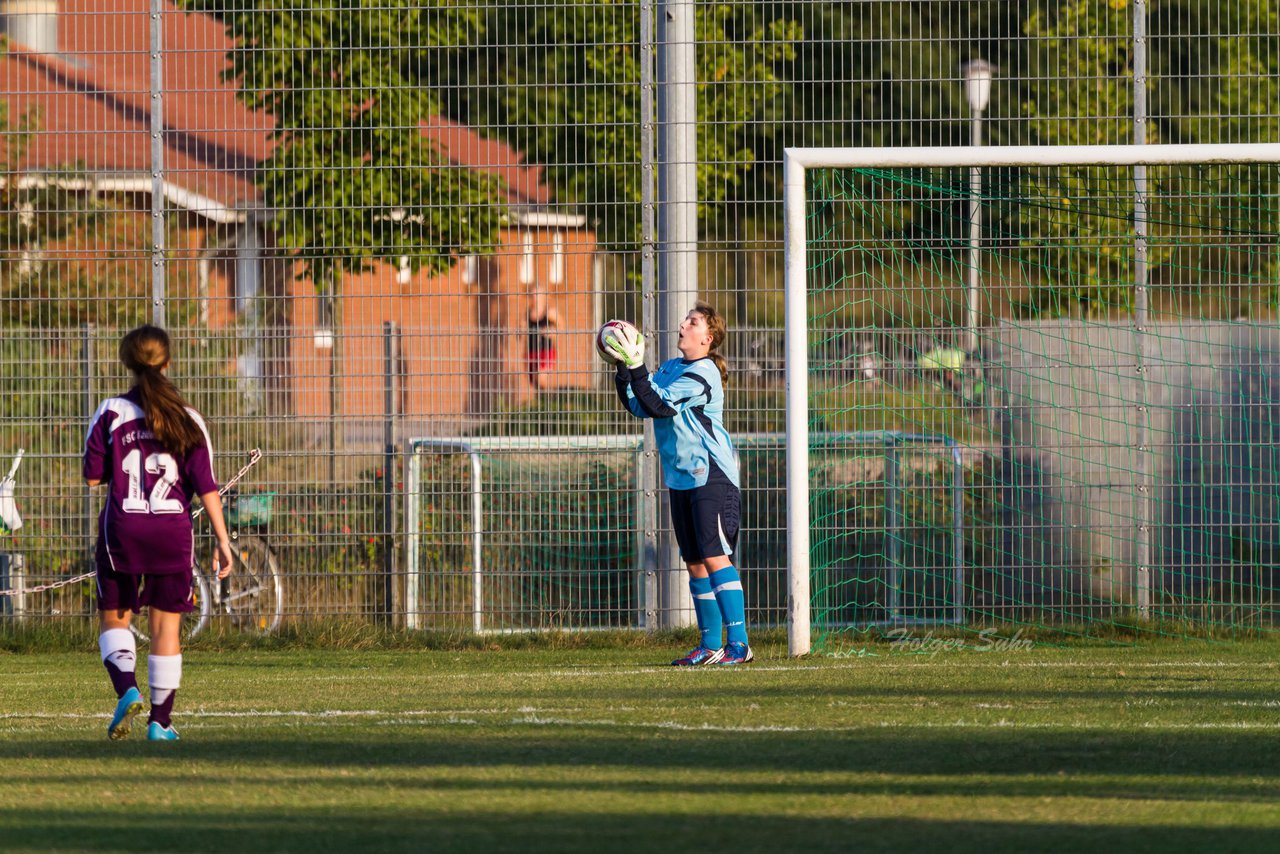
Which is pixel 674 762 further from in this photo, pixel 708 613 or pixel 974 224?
pixel 974 224

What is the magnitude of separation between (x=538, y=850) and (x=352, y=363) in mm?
6672

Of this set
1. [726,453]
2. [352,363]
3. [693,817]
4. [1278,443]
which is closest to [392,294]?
[352,363]

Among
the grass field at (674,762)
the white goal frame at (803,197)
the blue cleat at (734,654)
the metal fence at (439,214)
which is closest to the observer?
the grass field at (674,762)

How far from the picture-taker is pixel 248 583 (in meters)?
11.0

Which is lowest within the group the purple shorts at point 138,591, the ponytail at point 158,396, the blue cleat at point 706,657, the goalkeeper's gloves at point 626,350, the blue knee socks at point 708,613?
the blue cleat at point 706,657

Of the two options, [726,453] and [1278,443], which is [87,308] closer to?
[726,453]

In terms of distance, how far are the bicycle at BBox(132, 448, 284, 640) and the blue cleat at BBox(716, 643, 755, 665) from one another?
329 cm

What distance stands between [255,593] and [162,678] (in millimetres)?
4505

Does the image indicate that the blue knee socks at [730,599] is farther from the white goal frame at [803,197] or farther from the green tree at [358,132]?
the green tree at [358,132]

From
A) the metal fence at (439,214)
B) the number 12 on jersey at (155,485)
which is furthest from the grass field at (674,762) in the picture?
the metal fence at (439,214)

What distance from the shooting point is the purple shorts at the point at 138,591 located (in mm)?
6484

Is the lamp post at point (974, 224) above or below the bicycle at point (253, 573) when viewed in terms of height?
above

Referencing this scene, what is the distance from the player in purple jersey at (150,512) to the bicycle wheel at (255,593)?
169 inches

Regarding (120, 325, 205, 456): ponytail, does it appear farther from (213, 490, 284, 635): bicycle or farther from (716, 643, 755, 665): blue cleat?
(213, 490, 284, 635): bicycle
